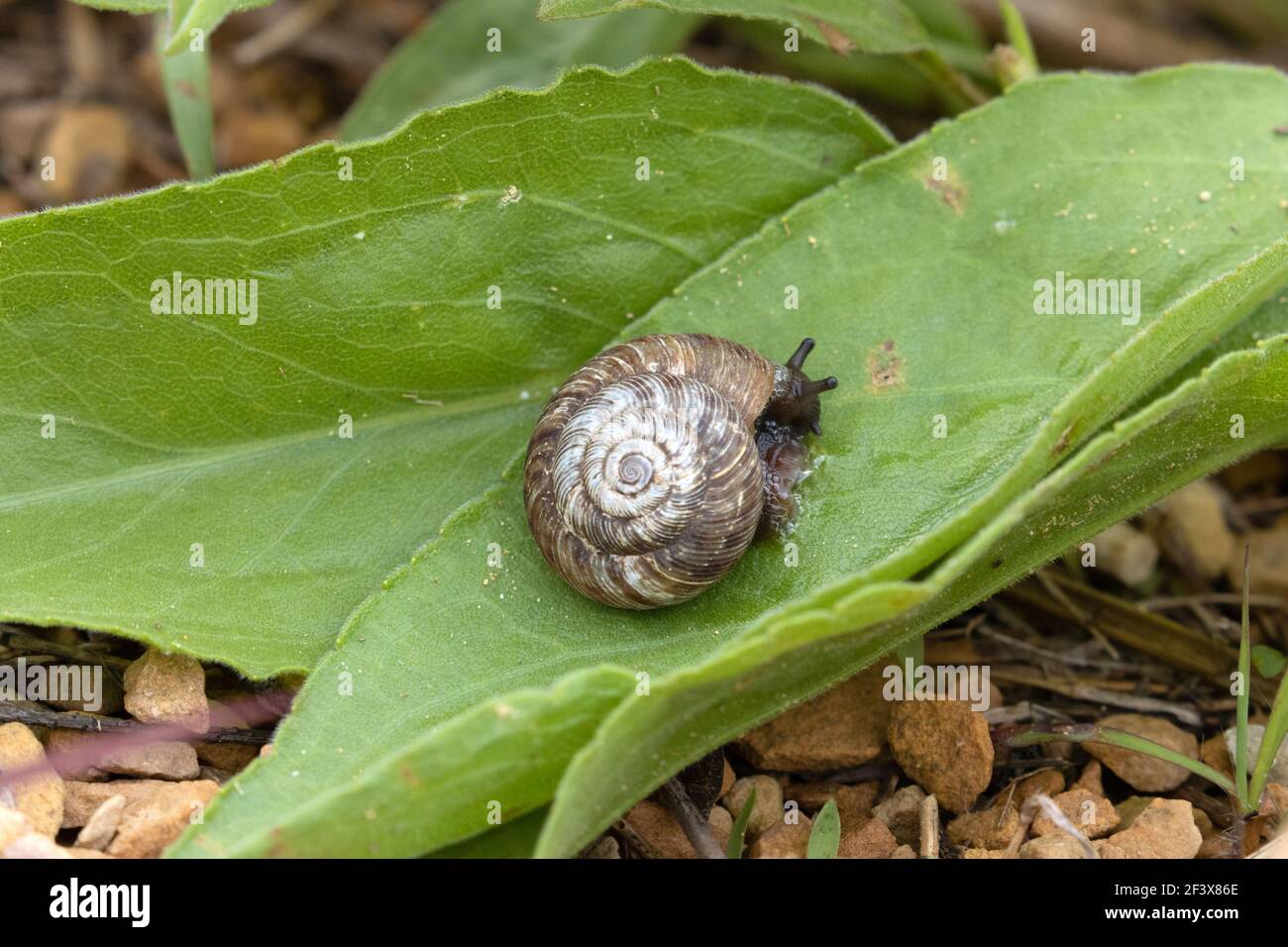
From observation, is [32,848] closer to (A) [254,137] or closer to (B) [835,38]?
(B) [835,38]

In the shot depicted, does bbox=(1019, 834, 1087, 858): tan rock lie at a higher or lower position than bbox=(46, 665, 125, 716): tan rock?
lower

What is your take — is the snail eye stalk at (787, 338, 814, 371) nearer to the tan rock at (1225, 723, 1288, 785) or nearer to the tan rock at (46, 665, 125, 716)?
the tan rock at (1225, 723, 1288, 785)

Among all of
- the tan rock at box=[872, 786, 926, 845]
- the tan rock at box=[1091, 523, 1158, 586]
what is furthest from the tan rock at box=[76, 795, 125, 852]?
the tan rock at box=[1091, 523, 1158, 586]

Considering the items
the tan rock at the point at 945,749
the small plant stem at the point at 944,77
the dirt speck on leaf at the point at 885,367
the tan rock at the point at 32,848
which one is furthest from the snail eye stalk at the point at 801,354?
the tan rock at the point at 32,848

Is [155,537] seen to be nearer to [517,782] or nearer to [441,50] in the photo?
[517,782]

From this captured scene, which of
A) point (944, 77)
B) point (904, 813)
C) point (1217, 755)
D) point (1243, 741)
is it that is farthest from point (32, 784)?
point (944, 77)
